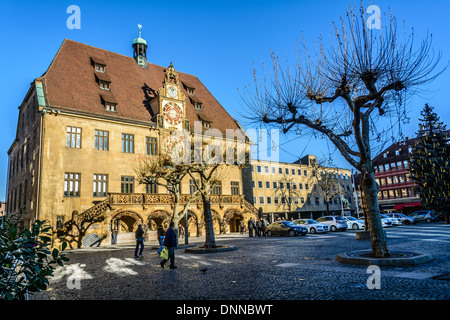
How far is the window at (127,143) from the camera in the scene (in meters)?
32.4

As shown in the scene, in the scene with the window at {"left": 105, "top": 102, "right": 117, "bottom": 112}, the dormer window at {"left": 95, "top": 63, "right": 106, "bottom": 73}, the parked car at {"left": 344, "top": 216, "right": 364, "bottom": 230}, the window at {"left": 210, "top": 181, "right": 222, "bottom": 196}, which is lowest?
the parked car at {"left": 344, "top": 216, "right": 364, "bottom": 230}

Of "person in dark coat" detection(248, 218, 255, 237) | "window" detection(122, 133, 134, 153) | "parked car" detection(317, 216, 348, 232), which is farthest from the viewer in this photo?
"parked car" detection(317, 216, 348, 232)

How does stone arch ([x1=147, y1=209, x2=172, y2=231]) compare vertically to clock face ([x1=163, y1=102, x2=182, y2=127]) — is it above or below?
below

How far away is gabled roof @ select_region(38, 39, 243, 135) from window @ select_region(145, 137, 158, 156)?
5.87 ft

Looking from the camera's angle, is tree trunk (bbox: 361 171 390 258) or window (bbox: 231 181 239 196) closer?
tree trunk (bbox: 361 171 390 258)

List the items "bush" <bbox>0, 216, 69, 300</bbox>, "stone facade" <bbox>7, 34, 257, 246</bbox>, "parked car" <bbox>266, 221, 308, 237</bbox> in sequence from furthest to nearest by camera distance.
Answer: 1. "parked car" <bbox>266, 221, 308, 237</bbox>
2. "stone facade" <bbox>7, 34, 257, 246</bbox>
3. "bush" <bbox>0, 216, 69, 300</bbox>

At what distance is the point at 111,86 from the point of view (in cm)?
3497

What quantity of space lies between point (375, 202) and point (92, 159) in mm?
25844

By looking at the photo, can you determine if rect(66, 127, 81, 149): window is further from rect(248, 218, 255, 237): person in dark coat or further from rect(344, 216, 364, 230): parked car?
rect(344, 216, 364, 230): parked car

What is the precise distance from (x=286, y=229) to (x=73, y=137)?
2136 centimetres

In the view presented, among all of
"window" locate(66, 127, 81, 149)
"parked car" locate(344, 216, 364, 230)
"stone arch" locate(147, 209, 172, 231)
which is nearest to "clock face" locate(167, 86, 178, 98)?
"window" locate(66, 127, 81, 149)

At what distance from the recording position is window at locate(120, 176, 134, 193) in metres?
31.5

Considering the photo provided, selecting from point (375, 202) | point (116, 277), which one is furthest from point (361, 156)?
point (116, 277)

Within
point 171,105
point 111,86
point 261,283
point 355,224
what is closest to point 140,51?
point 111,86
